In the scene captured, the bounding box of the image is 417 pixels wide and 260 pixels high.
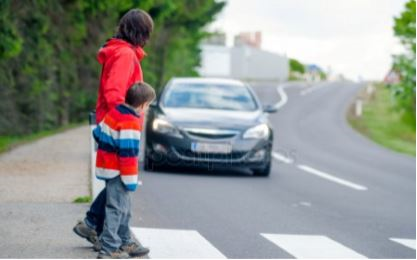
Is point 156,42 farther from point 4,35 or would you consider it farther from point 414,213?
point 414,213

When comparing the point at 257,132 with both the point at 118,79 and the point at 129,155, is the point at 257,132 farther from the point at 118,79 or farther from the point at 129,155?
the point at 129,155

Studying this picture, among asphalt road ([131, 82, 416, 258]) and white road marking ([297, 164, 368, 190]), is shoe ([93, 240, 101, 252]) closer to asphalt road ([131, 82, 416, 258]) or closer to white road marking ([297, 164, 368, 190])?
asphalt road ([131, 82, 416, 258])

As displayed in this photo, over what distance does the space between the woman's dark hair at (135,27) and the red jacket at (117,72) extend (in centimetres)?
5

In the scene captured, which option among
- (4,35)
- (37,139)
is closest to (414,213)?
(4,35)

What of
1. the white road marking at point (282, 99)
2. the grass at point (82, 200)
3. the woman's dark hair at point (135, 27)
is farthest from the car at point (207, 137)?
the white road marking at point (282, 99)

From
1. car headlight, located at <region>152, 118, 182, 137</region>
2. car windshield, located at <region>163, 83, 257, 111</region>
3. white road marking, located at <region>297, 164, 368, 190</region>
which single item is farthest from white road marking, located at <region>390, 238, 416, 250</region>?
car windshield, located at <region>163, 83, 257, 111</region>

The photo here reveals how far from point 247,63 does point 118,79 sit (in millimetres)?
124729

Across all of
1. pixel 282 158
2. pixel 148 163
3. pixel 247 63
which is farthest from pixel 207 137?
pixel 247 63

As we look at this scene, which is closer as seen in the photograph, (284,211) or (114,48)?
(114,48)

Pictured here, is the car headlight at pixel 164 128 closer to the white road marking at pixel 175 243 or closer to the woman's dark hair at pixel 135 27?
the white road marking at pixel 175 243

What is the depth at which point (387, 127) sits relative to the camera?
136 feet

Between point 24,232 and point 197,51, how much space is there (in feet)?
201

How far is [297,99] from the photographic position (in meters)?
65.0

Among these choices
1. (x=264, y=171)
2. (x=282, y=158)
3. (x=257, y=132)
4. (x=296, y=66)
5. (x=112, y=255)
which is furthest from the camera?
(x=296, y=66)
